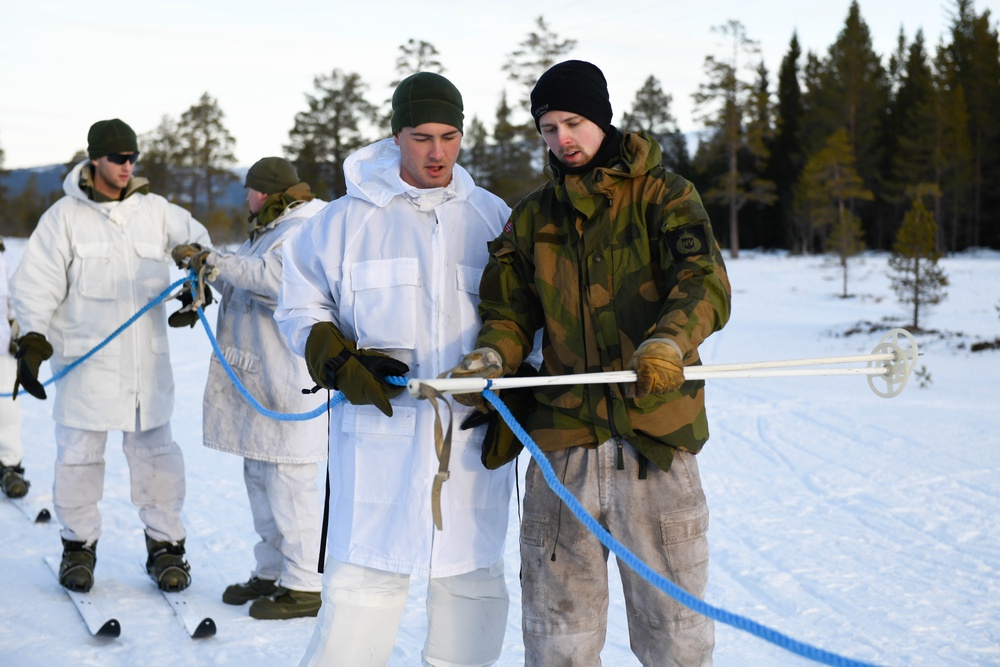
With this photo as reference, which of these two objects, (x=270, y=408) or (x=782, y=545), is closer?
(x=270, y=408)

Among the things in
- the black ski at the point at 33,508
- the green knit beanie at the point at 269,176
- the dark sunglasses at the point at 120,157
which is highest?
the dark sunglasses at the point at 120,157

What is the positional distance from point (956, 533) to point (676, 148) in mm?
38639

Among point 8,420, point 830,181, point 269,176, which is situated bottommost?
point 8,420

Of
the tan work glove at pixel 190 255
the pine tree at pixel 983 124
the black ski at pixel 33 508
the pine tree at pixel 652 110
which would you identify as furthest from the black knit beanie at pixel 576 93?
the pine tree at pixel 652 110

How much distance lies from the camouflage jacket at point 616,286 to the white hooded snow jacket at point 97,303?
2.72 m

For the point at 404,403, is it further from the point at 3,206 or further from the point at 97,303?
the point at 3,206

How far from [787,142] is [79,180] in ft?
145

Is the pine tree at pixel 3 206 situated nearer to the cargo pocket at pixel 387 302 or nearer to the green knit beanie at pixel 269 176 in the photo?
the green knit beanie at pixel 269 176

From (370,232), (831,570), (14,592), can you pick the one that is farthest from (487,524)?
(14,592)

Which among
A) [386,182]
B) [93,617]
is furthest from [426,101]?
[93,617]

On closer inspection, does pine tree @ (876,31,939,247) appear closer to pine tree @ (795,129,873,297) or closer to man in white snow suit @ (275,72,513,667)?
pine tree @ (795,129,873,297)

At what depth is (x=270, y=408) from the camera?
4.33 metres

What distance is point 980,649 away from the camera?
3.59 meters

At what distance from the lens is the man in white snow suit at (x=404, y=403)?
276 cm
